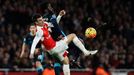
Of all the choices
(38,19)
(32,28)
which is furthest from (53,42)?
(32,28)

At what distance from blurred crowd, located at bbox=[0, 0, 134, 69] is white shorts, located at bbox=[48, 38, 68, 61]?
3335 millimetres

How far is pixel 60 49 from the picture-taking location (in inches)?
762

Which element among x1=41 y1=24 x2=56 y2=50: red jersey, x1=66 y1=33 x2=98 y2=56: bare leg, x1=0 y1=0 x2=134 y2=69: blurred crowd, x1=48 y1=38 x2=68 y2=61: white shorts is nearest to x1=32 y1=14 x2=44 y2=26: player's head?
x1=41 y1=24 x2=56 y2=50: red jersey

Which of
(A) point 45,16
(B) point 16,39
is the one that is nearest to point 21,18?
(B) point 16,39

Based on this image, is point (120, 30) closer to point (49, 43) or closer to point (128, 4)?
point (128, 4)

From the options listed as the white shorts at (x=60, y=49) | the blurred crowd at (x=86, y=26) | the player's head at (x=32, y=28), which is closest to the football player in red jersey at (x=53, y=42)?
the white shorts at (x=60, y=49)

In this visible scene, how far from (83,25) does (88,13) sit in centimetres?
131

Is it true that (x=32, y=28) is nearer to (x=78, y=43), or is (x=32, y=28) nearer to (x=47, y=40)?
(x=47, y=40)

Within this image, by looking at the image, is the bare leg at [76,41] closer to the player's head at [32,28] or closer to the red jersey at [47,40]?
the red jersey at [47,40]

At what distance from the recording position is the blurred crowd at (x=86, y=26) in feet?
80.7

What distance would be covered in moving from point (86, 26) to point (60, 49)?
720 cm

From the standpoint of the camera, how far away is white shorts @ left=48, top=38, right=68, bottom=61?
19.3 metres

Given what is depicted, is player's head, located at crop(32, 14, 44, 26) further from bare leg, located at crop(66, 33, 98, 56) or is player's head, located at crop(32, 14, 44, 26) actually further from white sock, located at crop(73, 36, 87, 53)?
white sock, located at crop(73, 36, 87, 53)

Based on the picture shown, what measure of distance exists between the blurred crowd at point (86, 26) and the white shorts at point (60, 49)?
131 inches
